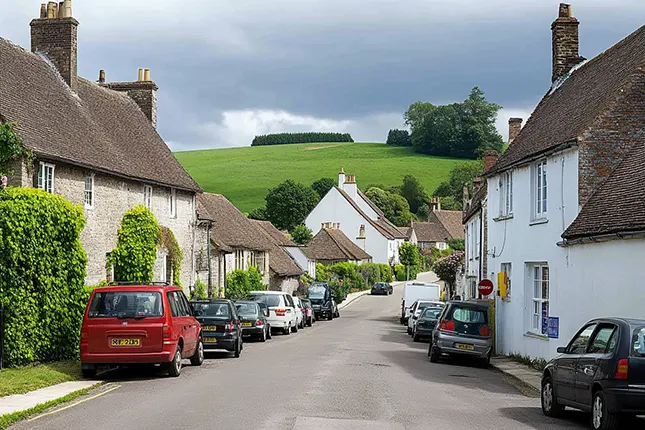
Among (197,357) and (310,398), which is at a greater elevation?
(310,398)

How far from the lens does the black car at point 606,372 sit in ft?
36.2

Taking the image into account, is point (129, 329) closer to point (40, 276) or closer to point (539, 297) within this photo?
point (40, 276)

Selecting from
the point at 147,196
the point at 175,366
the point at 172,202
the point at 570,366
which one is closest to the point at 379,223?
the point at 172,202

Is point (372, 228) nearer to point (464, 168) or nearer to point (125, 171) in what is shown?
point (464, 168)

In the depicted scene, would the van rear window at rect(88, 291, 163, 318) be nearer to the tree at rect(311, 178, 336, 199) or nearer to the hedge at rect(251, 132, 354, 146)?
the tree at rect(311, 178, 336, 199)

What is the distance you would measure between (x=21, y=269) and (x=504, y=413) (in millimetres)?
10776

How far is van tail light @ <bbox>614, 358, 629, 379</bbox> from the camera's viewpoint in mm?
11094

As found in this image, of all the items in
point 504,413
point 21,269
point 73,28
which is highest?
point 73,28

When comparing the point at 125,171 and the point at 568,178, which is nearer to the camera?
the point at 568,178

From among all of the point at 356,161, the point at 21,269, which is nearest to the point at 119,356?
the point at 21,269

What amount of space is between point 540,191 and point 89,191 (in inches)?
543

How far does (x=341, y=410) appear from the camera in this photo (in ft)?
42.7

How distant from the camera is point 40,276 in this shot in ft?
61.8

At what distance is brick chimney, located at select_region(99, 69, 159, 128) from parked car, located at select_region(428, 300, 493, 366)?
19.5m
